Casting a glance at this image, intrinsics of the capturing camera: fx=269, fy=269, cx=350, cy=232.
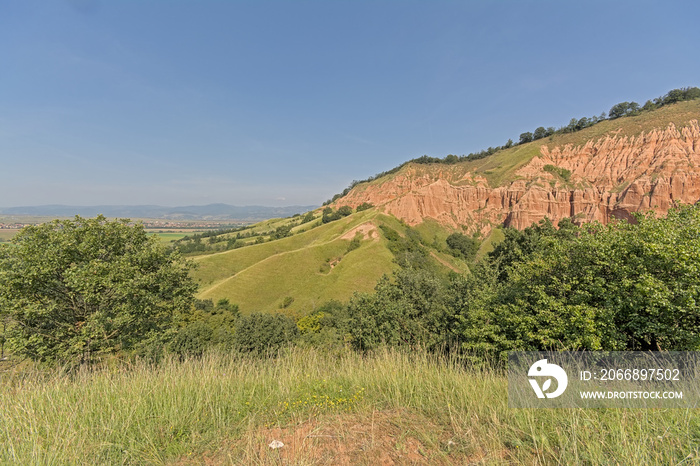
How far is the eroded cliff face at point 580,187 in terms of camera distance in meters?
61.1

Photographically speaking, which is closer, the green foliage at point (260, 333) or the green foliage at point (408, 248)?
the green foliage at point (260, 333)

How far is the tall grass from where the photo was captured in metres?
2.88

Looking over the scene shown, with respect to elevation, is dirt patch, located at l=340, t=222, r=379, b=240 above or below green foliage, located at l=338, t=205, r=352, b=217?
below

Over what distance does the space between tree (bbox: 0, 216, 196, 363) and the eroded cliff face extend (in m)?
73.0

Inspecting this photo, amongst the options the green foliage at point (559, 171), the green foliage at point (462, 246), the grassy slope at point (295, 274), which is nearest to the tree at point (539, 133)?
the green foliage at point (559, 171)

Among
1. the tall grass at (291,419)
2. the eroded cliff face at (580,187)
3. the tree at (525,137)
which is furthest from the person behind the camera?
the tree at (525,137)

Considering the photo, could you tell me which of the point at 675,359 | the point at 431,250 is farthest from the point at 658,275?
the point at 431,250

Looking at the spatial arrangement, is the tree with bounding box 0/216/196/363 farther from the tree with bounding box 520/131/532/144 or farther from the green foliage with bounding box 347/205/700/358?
the tree with bounding box 520/131/532/144

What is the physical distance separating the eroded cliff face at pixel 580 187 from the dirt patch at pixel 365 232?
1567 centimetres

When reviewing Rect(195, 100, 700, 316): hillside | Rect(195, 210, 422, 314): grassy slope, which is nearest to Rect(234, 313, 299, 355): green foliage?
Rect(195, 100, 700, 316): hillside

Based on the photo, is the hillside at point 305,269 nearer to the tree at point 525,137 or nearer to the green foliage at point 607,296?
the green foliage at point 607,296

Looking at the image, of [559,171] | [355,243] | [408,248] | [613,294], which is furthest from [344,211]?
[613,294]

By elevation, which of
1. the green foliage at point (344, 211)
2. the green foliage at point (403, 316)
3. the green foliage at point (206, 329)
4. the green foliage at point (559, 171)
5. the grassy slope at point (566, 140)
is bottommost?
the green foliage at point (206, 329)

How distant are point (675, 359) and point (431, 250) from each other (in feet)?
215
